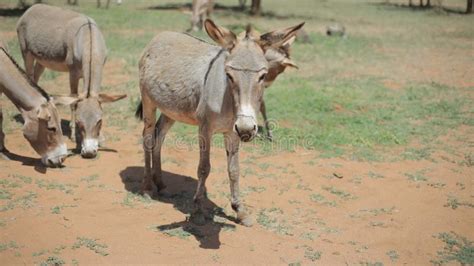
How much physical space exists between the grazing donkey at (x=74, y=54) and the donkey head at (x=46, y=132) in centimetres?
31

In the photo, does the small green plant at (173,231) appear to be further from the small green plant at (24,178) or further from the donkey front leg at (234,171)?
the small green plant at (24,178)

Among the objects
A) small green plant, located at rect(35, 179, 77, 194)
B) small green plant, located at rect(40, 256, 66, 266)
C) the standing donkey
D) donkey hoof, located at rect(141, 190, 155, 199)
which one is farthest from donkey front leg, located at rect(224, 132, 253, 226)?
the standing donkey

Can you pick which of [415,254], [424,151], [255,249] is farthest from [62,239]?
[424,151]

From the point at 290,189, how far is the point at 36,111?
3.46 meters

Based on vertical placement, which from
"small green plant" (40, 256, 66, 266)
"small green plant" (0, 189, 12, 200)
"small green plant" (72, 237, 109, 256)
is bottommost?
"small green plant" (0, 189, 12, 200)

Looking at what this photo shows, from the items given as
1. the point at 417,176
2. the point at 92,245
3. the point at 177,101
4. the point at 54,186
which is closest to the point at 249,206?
the point at 177,101

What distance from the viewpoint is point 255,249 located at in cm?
454

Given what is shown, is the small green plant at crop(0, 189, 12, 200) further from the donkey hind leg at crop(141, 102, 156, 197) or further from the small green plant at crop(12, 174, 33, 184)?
the donkey hind leg at crop(141, 102, 156, 197)

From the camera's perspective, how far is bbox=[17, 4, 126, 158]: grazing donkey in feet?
20.9

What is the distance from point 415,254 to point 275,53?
3.78 meters

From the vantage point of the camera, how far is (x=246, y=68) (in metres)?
4.01

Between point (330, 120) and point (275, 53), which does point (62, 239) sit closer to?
point (275, 53)

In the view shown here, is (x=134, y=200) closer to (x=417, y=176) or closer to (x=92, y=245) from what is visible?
(x=92, y=245)

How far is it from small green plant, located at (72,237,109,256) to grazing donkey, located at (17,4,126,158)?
6.71 feet
